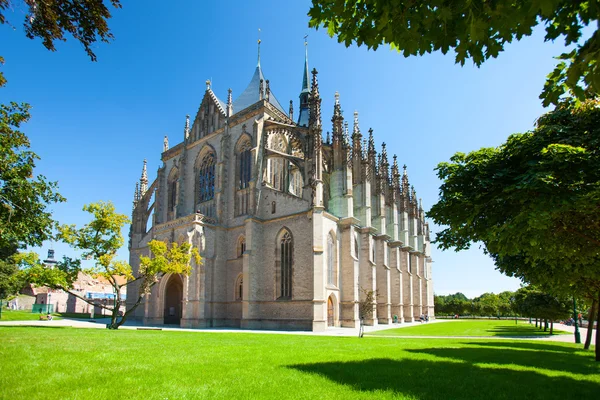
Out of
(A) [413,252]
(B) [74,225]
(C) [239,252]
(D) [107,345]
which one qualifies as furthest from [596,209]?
(A) [413,252]

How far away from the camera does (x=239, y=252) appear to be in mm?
31969

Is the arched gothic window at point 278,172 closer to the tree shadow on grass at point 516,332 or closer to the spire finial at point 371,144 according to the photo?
the spire finial at point 371,144

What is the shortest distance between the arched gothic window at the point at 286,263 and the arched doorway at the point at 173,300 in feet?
32.7

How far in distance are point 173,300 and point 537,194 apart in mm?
31233

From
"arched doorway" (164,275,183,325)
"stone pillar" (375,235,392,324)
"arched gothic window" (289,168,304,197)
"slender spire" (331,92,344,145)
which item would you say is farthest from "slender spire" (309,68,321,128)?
"arched doorway" (164,275,183,325)

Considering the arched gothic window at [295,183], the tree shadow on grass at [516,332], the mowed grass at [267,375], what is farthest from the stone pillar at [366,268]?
the mowed grass at [267,375]

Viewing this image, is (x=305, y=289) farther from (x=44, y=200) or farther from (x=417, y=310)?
(x=417, y=310)

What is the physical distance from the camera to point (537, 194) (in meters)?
8.58

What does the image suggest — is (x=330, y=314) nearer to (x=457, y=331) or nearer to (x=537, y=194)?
(x=457, y=331)

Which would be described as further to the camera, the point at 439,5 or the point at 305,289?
the point at 305,289

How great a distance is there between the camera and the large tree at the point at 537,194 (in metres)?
8.31

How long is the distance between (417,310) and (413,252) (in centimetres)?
693

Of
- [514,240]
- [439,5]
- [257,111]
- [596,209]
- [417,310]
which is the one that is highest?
[257,111]

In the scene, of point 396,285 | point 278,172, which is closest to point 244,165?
point 278,172
